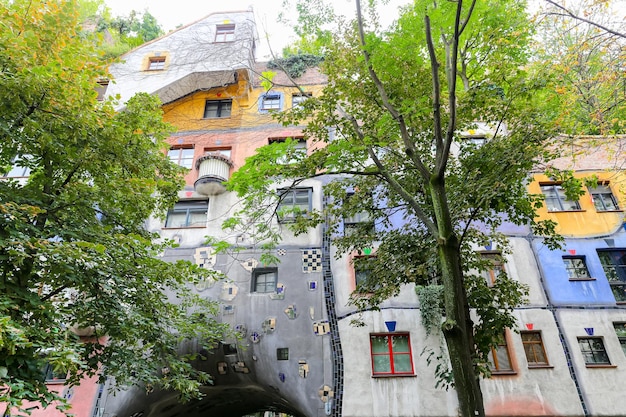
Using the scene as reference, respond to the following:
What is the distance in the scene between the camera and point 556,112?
944 centimetres

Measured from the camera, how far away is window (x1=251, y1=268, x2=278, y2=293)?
11.0 metres

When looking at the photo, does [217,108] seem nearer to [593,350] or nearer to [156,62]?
[156,62]

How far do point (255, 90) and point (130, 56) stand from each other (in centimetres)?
501

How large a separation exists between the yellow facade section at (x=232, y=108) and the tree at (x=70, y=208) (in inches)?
265

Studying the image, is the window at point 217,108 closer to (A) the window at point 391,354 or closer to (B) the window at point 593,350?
(A) the window at point 391,354

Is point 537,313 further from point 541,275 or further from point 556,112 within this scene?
point 556,112

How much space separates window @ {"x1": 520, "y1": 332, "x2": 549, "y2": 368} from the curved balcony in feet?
29.4

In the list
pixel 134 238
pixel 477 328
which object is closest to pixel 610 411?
pixel 477 328

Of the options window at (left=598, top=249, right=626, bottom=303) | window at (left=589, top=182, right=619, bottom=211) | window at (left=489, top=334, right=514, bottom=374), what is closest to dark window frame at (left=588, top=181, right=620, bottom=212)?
window at (left=589, top=182, right=619, bottom=211)

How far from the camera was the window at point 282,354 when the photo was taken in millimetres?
9969

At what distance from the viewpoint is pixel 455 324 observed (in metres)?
5.02

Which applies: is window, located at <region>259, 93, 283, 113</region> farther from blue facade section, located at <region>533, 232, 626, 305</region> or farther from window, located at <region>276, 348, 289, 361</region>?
blue facade section, located at <region>533, 232, 626, 305</region>

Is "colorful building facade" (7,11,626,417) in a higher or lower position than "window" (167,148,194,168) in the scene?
lower

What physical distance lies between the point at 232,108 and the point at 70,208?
902 cm
